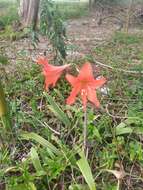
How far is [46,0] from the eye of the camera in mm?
3482

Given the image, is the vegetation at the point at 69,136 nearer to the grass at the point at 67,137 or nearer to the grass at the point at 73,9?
the grass at the point at 67,137

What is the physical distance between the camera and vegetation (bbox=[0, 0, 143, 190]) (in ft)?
8.36

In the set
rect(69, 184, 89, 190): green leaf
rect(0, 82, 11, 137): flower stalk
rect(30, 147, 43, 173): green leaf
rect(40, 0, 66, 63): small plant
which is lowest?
rect(69, 184, 89, 190): green leaf

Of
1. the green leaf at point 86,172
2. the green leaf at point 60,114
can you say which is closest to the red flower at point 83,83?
the green leaf at point 86,172

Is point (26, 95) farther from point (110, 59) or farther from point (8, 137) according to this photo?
point (110, 59)

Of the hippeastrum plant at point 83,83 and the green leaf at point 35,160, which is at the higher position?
the hippeastrum plant at point 83,83

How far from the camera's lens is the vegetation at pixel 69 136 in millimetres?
2549

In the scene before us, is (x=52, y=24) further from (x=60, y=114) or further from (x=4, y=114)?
(x=4, y=114)

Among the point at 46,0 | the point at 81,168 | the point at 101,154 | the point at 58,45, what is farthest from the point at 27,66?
the point at 81,168

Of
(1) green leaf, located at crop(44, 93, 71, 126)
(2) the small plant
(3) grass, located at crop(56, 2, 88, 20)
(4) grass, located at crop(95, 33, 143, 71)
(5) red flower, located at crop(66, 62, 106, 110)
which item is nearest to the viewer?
(5) red flower, located at crop(66, 62, 106, 110)

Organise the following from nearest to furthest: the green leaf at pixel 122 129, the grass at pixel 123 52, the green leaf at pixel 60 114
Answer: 1. the green leaf at pixel 122 129
2. the green leaf at pixel 60 114
3. the grass at pixel 123 52

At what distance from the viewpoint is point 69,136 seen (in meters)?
2.95

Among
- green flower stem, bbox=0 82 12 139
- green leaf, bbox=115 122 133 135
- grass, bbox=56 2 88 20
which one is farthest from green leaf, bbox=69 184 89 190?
grass, bbox=56 2 88 20

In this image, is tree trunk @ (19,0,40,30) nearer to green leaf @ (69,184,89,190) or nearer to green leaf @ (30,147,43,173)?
green leaf @ (30,147,43,173)
